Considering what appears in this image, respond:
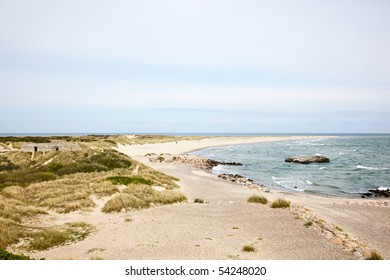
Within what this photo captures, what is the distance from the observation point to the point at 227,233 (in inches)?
543

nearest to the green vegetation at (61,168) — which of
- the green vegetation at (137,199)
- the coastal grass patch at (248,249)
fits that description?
the green vegetation at (137,199)

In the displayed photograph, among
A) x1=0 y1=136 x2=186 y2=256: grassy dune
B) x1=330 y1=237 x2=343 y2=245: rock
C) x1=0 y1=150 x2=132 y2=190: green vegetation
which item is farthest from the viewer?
x1=0 y1=150 x2=132 y2=190: green vegetation

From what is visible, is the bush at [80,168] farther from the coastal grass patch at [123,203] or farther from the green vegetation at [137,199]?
the coastal grass patch at [123,203]

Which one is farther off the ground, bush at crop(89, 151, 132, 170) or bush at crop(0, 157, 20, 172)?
bush at crop(89, 151, 132, 170)

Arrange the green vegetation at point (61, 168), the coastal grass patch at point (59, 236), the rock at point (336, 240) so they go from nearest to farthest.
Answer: the coastal grass patch at point (59, 236)
the rock at point (336, 240)
the green vegetation at point (61, 168)

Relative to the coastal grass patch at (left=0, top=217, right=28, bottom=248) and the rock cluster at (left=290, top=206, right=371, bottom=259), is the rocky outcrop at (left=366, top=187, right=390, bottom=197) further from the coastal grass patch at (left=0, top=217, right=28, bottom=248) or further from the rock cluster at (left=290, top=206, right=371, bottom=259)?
the coastal grass patch at (left=0, top=217, right=28, bottom=248)

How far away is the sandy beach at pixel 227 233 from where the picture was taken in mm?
11273

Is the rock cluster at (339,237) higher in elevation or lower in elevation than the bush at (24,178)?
lower

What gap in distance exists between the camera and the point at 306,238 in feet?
42.8

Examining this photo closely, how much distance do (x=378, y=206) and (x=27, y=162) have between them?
116ft

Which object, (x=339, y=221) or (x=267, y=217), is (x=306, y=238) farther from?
(x=339, y=221)

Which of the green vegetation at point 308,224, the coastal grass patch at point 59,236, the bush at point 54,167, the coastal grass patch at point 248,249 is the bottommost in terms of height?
the coastal grass patch at point 59,236

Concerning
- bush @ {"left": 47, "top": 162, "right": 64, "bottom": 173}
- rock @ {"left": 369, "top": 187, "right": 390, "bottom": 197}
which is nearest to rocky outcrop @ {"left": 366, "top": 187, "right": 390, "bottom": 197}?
rock @ {"left": 369, "top": 187, "right": 390, "bottom": 197}

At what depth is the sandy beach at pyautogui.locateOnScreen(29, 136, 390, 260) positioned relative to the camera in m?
11.3
